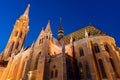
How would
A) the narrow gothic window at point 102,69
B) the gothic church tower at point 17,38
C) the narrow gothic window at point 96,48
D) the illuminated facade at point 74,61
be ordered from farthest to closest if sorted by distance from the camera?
the gothic church tower at point 17,38 < the narrow gothic window at point 96,48 < the illuminated facade at point 74,61 < the narrow gothic window at point 102,69

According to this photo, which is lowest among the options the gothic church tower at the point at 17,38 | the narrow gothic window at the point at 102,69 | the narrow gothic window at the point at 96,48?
the narrow gothic window at the point at 102,69

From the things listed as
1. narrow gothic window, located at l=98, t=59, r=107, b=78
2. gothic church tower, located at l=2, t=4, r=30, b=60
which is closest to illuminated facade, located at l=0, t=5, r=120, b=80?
narrow gothic window, located at l=98, t=59, r=107, b=78

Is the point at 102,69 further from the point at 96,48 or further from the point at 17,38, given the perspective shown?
the point at 17,38

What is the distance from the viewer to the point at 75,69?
3086cm

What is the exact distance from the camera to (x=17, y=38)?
58.2 metres

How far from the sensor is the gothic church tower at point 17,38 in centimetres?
5411

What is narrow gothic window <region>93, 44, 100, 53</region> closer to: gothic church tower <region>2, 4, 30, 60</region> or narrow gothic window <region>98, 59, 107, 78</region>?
narrow gothic window <region>98, 59, 107, 78</region>

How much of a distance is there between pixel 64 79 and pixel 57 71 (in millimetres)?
3055

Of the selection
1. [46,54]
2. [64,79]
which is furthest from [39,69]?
[64,79]

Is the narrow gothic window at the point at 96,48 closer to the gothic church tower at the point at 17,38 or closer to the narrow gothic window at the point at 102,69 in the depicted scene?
the narrow gothic window at the point at 102,69

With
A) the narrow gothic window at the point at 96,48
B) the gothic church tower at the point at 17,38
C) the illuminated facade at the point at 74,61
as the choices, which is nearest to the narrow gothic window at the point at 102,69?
the illuminated facade at the point at 74,61

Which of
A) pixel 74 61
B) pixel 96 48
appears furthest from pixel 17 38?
pixel 96 48

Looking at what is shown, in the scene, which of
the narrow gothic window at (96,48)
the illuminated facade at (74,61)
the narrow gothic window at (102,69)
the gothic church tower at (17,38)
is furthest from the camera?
the gothic church tower at (17,38)

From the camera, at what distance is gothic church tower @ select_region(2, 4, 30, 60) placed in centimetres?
5411
